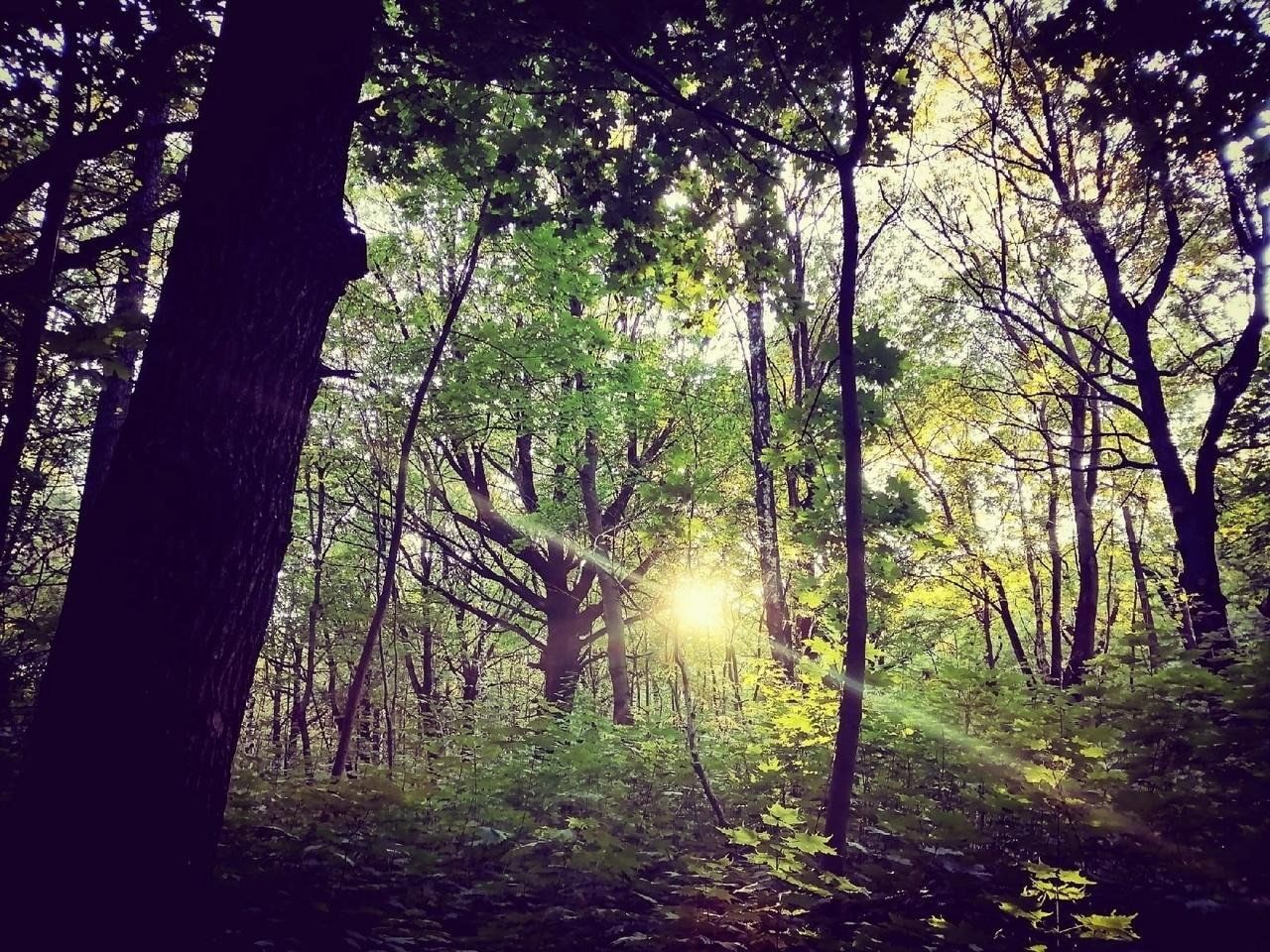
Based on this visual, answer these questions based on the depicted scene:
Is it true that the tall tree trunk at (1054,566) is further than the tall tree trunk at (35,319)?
Yes

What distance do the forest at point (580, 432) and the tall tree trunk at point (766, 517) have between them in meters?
0.09

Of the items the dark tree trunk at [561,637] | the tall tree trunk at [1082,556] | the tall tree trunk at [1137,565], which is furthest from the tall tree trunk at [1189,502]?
the dark tree trunk at [561,637]

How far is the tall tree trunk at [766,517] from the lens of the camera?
11531 millimetres

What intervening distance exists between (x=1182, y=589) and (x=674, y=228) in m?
9.39

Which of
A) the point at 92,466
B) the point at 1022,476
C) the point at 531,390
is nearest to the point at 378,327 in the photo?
the point at 531,390

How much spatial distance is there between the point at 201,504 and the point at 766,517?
10.7 meters

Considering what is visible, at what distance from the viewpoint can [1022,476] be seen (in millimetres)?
17281

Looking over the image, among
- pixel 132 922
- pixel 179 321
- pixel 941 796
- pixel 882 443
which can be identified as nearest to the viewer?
pixel 132 922

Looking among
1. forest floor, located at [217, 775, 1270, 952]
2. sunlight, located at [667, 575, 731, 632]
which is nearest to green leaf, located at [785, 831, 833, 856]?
forest floor, located at [217, 775, 1270, 952]

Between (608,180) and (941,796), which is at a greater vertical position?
(608,180)

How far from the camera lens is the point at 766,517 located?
1211 centimetres

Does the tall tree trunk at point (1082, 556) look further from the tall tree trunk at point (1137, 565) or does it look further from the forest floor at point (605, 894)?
the forest floor at point (605, 894)

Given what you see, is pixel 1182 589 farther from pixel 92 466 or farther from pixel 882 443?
pixel 92 466

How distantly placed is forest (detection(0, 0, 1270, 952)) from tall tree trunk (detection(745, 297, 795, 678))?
0.09m
